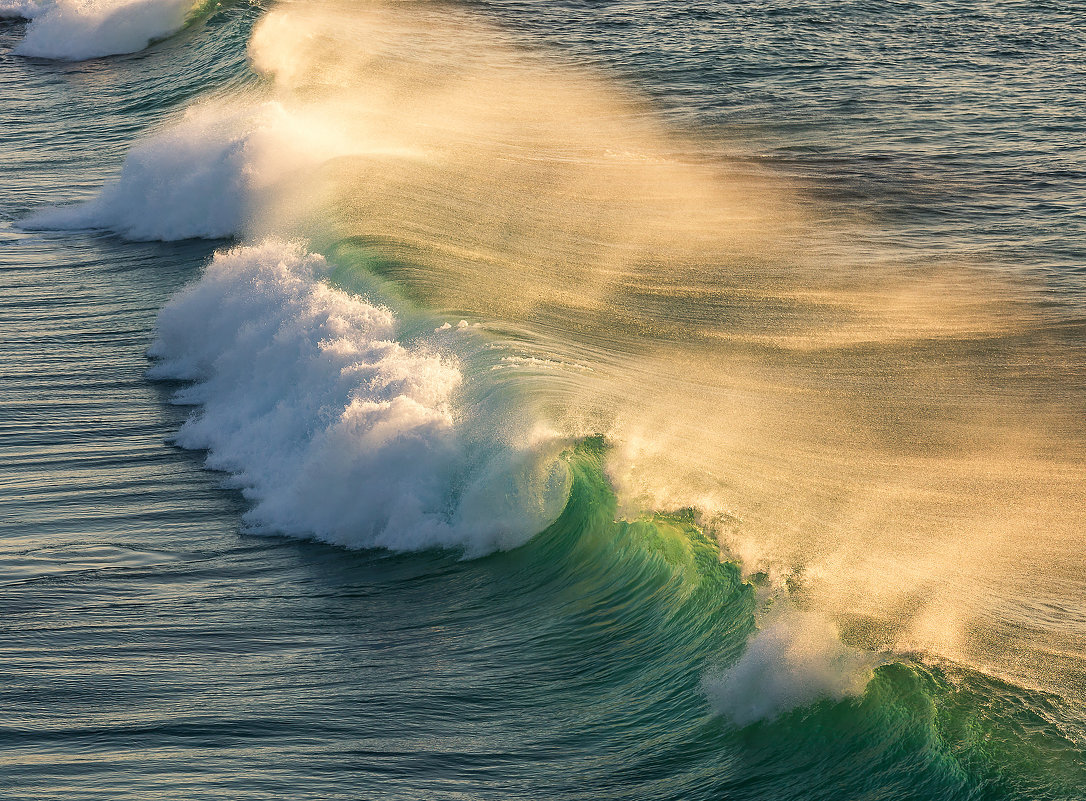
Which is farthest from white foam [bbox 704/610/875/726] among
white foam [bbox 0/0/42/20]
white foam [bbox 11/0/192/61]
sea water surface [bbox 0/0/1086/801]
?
white foam [bbox 0/0/42/20]

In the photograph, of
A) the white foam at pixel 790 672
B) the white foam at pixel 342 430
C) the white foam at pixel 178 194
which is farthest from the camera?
the white foam at pixel 178 194

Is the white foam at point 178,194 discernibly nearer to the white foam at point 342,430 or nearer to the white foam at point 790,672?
the white foam at point 342,430

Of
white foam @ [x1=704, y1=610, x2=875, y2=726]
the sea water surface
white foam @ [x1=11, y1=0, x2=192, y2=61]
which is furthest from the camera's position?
white foam @ [x1=11, y1=0, x2=192, y2=61]

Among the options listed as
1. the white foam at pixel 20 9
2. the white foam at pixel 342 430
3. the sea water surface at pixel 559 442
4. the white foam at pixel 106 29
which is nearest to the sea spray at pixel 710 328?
the sea water surface at pixel 559 442

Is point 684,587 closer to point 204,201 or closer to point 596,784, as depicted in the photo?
point 596,784

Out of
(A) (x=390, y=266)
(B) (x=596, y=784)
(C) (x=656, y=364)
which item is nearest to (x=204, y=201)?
(A) (x=390, y=266)

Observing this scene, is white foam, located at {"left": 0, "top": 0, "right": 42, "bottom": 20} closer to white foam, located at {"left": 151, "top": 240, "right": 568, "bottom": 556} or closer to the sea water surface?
the sea water surface
